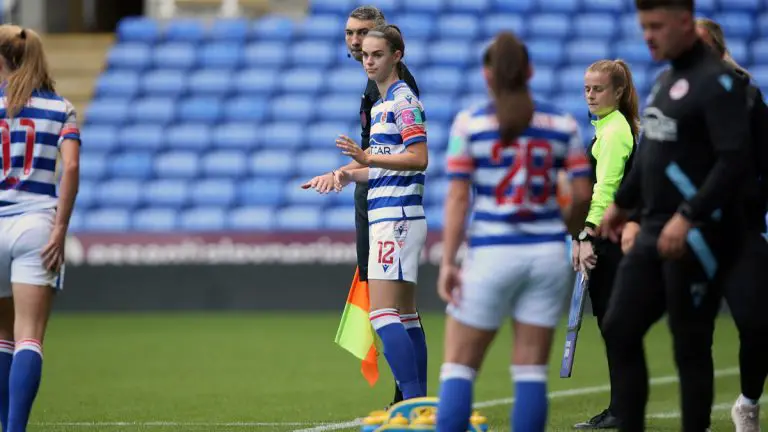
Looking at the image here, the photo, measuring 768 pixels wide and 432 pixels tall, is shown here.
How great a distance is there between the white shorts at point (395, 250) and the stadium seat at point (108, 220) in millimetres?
11314

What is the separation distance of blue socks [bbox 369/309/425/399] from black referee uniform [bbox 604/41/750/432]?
5.00 ft

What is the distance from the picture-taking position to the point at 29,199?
252 inches

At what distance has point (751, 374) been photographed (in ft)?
21.2

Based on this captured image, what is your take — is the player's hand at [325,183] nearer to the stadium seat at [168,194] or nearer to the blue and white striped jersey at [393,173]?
the blue and white striped jersey at [393,173]

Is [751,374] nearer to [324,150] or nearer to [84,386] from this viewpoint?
[84,386]

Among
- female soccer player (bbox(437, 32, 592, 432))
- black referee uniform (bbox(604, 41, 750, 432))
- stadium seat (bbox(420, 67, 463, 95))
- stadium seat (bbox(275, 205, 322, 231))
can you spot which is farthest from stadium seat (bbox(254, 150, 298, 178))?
female soccer player (bbox(437, 32, 592, 432))

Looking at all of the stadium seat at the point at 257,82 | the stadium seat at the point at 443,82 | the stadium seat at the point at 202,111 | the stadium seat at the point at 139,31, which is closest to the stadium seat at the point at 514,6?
the stadium seat at the point at 443,82

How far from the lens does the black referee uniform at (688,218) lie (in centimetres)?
520

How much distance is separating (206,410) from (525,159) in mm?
3933

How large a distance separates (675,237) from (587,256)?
217 centimetres

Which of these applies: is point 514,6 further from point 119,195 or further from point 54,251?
point 54,251

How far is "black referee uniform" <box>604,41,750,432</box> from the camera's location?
5199 mm

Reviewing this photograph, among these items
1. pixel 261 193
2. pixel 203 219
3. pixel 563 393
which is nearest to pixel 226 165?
pixel 261 193

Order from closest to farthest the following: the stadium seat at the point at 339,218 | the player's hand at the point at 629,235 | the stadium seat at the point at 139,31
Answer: the player's hand at the point at 629,235 < the stadium seat at the point at 339,218 < the stadium seat at the point at 139,31
